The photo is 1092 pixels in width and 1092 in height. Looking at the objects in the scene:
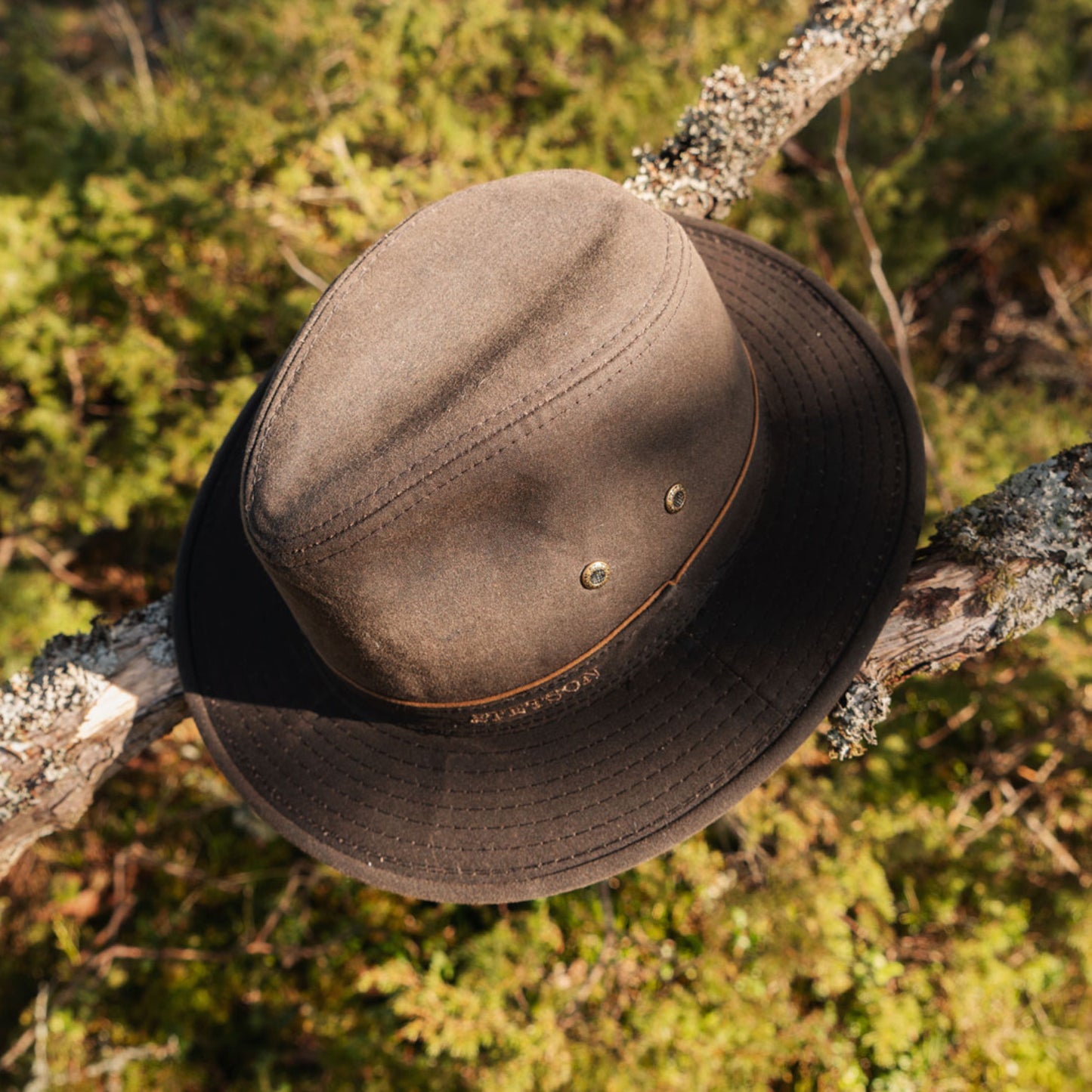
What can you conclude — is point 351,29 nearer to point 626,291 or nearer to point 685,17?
point 685,17

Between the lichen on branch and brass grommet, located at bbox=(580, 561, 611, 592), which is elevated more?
brass grommet, located at bbox=(580, 561, 611, 592)

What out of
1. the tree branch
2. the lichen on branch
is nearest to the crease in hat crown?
the lichen on branch

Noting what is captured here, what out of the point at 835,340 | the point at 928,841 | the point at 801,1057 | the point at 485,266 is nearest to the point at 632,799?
the point at 485,266

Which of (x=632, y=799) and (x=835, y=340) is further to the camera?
(x=835, y=340)

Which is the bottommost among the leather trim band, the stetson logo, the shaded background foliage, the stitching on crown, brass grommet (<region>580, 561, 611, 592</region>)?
the shaded background foliage

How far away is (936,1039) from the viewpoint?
328cm

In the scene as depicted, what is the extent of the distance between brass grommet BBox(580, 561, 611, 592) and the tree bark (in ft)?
1.99

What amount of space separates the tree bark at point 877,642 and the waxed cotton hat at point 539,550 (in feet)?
0.62

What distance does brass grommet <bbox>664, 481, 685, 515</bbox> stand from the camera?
1409mm

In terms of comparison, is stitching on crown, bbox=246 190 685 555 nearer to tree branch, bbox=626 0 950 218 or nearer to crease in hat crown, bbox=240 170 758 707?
crease in hat crown, bbox=240 170 758 707

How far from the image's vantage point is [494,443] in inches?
49.3

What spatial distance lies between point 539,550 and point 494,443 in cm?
20

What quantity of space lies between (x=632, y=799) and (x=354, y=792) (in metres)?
0.59

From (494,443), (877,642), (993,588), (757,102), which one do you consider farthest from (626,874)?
(757,102)
